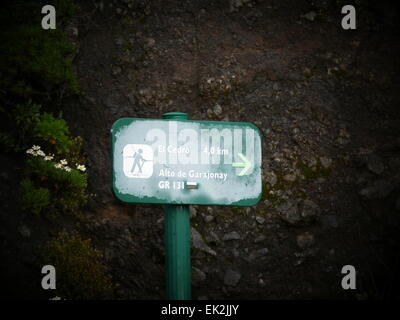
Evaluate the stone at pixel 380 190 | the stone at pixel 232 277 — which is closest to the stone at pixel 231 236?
the stone at pixel 232 277

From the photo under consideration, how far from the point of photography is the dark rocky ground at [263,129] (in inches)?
197

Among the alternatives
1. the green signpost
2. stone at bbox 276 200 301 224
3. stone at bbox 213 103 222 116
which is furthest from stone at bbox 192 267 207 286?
the green signpost

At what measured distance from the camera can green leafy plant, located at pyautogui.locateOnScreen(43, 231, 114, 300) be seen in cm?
460

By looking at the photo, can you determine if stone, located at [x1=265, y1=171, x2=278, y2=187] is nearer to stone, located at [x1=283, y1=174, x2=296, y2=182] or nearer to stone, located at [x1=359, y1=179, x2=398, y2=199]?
stone, located at [x1=283, y1=174, x2=296, y2=182]

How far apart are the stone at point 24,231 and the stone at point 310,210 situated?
3.12 metres

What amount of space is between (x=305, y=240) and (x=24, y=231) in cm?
318

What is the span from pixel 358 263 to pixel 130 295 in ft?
8.72

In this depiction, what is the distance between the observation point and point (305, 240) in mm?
5121

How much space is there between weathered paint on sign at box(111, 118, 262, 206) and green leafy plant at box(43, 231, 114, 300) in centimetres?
242

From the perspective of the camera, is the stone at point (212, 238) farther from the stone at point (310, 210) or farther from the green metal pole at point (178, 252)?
A: the green metal pole at point (178, 252)

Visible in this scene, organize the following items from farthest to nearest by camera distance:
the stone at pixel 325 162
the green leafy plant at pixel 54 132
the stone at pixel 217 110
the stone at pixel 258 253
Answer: the stone at pixel 217 110
the stone at pixel 325 162
the stone at pixel 258 253
the green leafy plant at pixel 54 132

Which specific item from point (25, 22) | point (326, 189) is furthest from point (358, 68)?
point (25, 22)

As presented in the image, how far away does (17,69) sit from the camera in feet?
16.6

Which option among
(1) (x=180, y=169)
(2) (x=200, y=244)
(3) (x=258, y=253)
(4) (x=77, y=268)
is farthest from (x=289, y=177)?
(1) (x=180, y=169)
